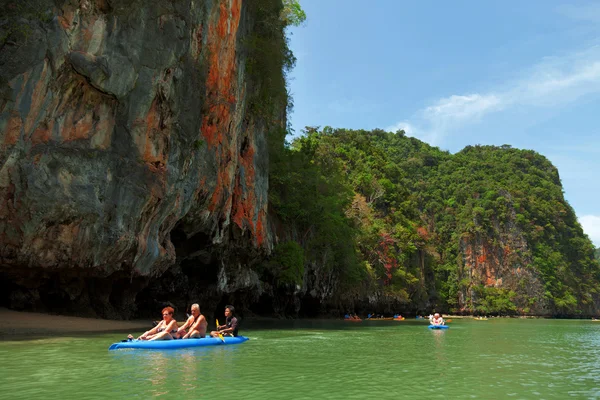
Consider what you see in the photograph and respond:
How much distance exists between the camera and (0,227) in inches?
459

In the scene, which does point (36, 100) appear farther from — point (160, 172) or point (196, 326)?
point (196, 326)

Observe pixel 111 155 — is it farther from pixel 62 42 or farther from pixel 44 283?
pixel 44 283

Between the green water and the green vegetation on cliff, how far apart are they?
18.8 meters

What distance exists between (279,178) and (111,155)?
15.6 m

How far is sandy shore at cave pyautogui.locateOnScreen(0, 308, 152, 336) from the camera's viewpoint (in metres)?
13.1

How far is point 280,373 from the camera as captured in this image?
7.42m

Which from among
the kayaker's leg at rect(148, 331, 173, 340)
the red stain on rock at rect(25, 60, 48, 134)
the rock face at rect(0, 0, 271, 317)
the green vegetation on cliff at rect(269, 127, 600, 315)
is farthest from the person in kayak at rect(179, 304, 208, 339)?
the green vegetation on cliff at rect(269, 127, 600, 315)

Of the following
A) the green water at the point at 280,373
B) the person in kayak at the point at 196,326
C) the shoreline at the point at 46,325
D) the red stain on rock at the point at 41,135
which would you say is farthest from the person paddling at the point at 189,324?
the red stain on rock at the point at 41,135

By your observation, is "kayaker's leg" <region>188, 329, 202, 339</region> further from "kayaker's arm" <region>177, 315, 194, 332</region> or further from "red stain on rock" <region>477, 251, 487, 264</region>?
"red stain on rock" <region>477, 251, 487, 264</region>

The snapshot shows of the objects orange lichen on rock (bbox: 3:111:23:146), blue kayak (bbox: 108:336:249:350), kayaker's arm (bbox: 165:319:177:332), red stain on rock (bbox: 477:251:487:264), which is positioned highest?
red stain on rock (bbox: 477:251:487:264)

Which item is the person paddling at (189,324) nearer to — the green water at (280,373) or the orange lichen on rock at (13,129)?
the green water at (280,373)

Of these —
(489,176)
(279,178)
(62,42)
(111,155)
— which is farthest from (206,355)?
(489,176)

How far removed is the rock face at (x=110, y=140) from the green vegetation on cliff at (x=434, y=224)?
11.5m

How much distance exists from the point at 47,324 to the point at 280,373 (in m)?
9.90
